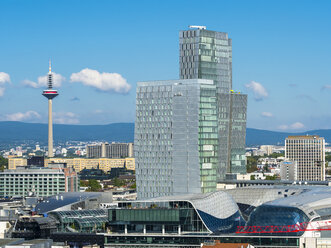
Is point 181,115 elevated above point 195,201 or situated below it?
above

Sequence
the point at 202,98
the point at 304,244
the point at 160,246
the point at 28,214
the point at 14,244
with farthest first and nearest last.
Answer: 1. the point at 202,98
2. the point at 28,214
3. the point at 160,246
4. the point at 304,244
5. the point at 14,244

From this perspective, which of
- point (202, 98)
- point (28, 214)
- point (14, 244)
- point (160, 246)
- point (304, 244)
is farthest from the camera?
point (202, 98)

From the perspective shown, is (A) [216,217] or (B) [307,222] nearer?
(B) [307,222]

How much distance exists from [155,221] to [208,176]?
50414 mm

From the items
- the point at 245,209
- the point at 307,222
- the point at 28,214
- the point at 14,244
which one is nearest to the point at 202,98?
the point at 245,209

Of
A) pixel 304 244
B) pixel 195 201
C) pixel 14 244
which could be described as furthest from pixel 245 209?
pixel 14 244

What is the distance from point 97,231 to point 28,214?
892 inches

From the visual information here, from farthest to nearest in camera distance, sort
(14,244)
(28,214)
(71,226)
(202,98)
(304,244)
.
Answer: (202,98), (28,214), (71,226), (304,244), (14,244)

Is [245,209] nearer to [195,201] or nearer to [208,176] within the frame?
[208,176]

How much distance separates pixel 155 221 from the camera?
150375 mm

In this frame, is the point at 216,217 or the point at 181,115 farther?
the point at 181,115

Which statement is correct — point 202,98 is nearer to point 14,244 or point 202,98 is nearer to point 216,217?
point 216,217

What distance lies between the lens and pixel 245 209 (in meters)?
183

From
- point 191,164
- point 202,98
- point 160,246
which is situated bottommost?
point 160,246
